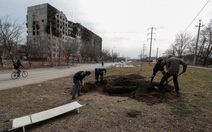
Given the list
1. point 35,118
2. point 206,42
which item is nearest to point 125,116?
point 35,118

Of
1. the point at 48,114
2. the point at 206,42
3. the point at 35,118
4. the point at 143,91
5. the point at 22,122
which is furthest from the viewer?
the point at 206,42

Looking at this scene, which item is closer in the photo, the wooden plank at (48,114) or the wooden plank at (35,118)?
the wooden plank at (35,118)

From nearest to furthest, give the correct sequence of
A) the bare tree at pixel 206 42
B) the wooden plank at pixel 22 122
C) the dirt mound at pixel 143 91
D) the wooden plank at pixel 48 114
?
the wooden plank at pixel 22 122, the wooden plank at pixel 48 114, the dirt mound at pixel 143 91, the bare tree at pixel 206 42

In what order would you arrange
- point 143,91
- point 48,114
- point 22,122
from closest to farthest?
1. point 22,122
2. point 48,114
3. point 143,91

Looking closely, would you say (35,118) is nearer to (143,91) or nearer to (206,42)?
(143,91)

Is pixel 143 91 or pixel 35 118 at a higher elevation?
pixel 143 91

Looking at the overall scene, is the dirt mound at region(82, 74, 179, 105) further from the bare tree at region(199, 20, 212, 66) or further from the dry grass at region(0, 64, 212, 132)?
the bare tree at region(199, 20, 212, 66)

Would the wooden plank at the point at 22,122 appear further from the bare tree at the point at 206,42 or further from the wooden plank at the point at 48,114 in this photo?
the bare tree at the point at 206,42

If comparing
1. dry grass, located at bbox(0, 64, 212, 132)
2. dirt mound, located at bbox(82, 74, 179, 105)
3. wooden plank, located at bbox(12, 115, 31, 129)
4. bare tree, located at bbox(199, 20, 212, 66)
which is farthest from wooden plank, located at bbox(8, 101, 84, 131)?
bare tree, located at bbox(199, 20, 212, 66)

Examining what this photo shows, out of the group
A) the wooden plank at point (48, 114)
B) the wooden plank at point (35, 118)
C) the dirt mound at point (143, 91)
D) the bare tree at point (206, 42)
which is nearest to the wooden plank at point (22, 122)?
the wooden plank at point (35, 118)

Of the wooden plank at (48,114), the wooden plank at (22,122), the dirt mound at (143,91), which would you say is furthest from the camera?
the dirt mound at (143,91)

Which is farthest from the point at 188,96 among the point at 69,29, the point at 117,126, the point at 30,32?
the point at 69,29

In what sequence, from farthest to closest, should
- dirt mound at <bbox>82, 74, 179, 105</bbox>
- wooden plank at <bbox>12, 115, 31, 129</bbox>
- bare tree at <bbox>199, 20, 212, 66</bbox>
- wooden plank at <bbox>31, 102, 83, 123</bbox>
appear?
bare tree at <bbox>199, 20, 212, 66</bbox>
dirt mound at <bbox>82, 74, 179, 105</bbox>
wooden plank at <bbox>31, 102, 83, 123</bbox>
wooden plank at <bbox>12, 115, 31, 129</bbox>

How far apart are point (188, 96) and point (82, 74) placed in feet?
14.8
